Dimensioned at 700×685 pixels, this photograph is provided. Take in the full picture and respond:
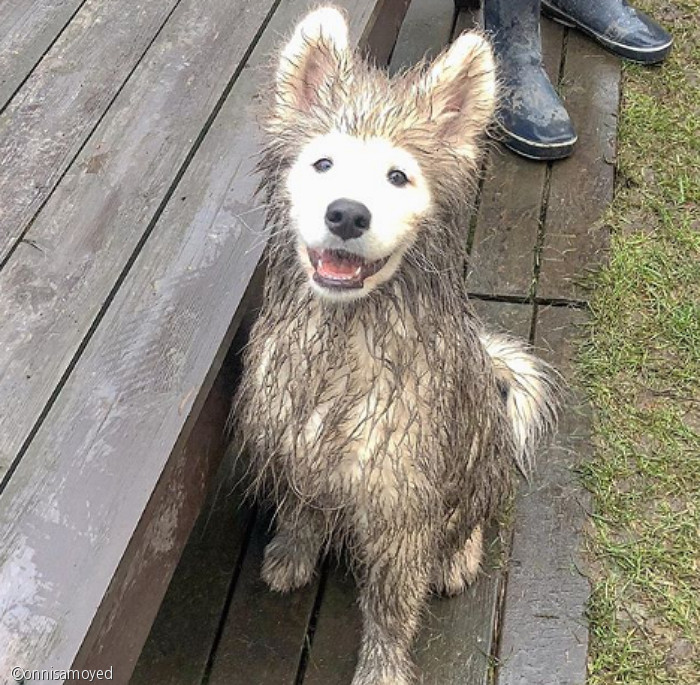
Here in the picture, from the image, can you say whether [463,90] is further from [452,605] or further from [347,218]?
[452,605]

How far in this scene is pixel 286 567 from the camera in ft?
6.78

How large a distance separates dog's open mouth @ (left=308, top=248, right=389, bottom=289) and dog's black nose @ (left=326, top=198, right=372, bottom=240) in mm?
76

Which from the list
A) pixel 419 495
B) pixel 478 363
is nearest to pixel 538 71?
pixel 478 363

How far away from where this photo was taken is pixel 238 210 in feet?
6.00

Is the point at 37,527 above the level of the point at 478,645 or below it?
above

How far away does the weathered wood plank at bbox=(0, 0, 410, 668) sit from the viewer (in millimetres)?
1342

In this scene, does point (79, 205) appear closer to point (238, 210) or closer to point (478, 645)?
point (238, 210)

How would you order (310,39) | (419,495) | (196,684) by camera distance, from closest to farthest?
(310,39) → (419,495) → (196,684)

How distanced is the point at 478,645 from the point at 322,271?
95 cm

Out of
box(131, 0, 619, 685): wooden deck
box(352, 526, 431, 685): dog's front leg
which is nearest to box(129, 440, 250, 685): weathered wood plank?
box(131, 0, 619, 685): wooden deck

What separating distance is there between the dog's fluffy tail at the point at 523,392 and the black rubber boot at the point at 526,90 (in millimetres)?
883

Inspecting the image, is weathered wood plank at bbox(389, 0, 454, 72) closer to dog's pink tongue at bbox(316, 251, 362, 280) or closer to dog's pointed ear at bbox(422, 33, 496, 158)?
dog's pointed ear at bbox(422, 33, 496, 158)

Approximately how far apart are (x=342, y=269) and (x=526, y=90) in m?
1.72

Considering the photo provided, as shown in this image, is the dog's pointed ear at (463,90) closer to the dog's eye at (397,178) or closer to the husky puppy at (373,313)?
the husky puppy at (373,313)
